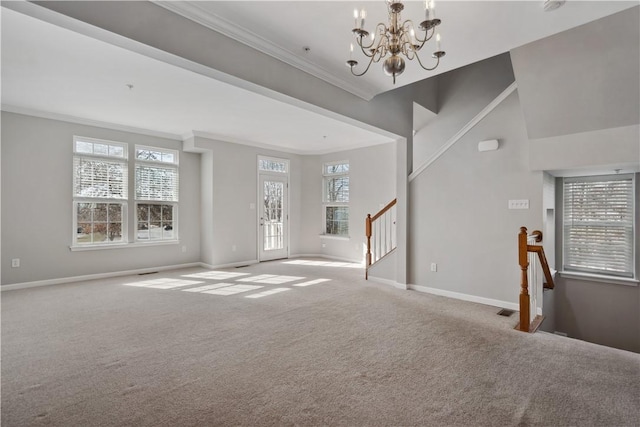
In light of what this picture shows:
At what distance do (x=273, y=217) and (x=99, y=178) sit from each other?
361 centimetres

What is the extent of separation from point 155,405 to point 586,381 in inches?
118

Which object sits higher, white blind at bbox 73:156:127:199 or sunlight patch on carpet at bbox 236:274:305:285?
white blind at bbox 73:156:127:199

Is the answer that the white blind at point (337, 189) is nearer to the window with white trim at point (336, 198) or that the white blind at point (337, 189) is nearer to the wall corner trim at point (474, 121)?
the window with white trim at point (336, 198)

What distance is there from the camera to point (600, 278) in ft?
14.9

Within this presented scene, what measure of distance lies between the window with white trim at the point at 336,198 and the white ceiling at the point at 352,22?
4578mm

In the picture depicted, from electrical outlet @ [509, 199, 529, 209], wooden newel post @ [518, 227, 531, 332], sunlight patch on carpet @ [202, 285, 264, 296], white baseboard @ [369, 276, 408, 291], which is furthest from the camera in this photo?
white baseboard @ [369, 276, 408, 291]

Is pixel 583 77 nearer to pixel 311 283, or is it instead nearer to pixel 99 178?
pixel 311 283

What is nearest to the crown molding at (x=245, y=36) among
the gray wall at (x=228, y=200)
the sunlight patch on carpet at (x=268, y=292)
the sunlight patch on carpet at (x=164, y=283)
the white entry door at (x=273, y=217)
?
the sunlight patch on carpet at (x=268, y=292)

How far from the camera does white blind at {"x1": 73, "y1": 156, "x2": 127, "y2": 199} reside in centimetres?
549

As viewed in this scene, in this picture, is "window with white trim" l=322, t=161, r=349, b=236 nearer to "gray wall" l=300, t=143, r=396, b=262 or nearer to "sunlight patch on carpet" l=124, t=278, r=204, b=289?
"gray wall" l=300, t=143, r=396, b=262

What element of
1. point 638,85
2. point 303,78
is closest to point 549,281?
point 638,85

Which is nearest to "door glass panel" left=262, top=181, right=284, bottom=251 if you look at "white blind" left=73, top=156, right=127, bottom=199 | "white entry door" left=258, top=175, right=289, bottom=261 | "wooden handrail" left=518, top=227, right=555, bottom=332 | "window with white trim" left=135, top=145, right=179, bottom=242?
"white entry door" left=258, top=175, right=289, bottom=261

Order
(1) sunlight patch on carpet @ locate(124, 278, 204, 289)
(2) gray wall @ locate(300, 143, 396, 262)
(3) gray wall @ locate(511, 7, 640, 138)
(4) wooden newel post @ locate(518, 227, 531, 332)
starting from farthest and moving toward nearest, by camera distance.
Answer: (2) gray wall @ locate(300, 143, 396, 262), (1) sunlight patch on carpet @ locate(124, 278, 204, 289), (4) wooden newel post @ locate(518, 227, 531, 332), (3) gray wall @ locate(511, 7, 640, 138)

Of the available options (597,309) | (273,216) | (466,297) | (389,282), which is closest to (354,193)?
(273,216)
